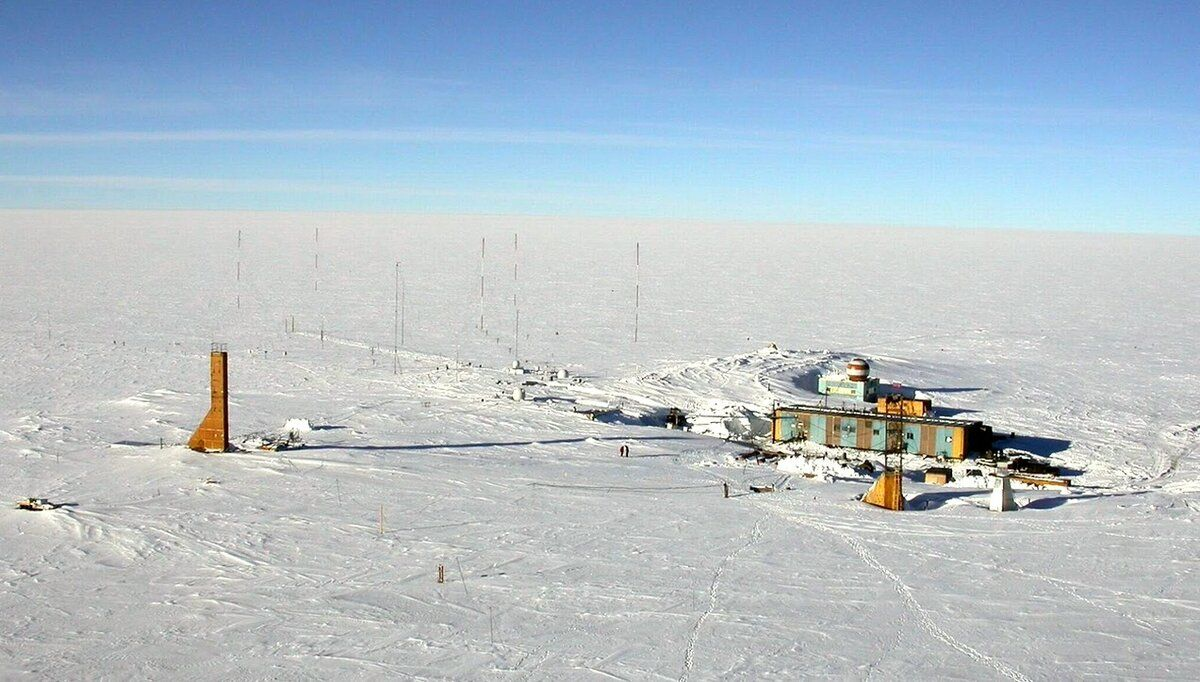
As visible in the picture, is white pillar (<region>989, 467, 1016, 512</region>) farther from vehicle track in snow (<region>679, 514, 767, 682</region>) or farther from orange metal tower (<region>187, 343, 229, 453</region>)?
orange metal tower (<region>187, 343, 229, 453</region>)

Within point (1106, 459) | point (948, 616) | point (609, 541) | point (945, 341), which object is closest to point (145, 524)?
point (609, 541)

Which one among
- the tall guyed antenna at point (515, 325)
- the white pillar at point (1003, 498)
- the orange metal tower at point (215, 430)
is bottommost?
the white pillar at point (1003, 498)

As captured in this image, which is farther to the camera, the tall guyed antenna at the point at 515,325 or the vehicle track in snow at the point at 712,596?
the tall guyed antenna at the point at 515,325

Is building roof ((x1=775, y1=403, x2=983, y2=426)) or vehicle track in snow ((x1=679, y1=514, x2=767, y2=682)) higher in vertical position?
building roof ((x1=775, y1=403, x2=983, y2=426))

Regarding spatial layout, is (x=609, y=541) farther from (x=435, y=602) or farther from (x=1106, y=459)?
(x=1106, y=459)

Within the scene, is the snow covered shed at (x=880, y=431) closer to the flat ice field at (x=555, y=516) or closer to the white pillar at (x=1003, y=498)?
the flat ice field at (x=555, y=516)

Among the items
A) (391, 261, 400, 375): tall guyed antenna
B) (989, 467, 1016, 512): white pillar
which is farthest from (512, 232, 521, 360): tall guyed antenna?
(989, 467, 1016, 512): white pillar

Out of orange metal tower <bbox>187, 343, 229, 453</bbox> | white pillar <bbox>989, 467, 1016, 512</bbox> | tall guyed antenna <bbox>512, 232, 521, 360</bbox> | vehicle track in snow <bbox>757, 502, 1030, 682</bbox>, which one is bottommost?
vehicle track in snow <bbox>757, 502, 1030, 682</bbox>

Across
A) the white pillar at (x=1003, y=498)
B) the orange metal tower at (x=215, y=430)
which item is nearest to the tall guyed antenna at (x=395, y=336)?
the orange metal tower at (x=215, y=430)

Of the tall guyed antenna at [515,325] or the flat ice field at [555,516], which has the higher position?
the tall guyed antenna at [515,325]
